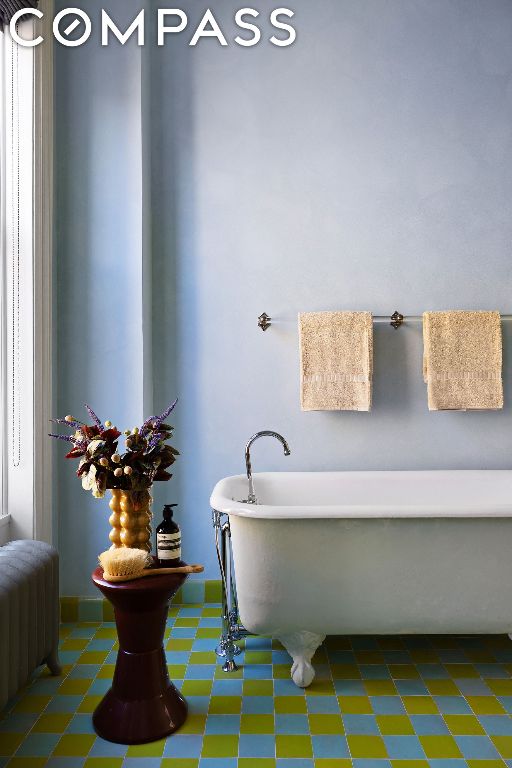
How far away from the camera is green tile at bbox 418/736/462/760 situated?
1.62m

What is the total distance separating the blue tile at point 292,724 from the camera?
1740mm

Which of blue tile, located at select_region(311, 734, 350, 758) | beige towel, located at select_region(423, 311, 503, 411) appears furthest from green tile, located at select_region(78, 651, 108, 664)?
beige towel, located at select_region(423, 311, 503, 411)

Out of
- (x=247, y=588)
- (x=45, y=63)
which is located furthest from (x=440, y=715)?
(x=45, y=63)

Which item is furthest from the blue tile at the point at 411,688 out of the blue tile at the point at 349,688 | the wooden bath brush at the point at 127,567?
the wooden bath brush at the point at 127,567

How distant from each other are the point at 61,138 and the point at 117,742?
2.29 meters

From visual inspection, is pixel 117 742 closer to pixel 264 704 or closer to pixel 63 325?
pixel 264 704

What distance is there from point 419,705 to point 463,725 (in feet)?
0.49

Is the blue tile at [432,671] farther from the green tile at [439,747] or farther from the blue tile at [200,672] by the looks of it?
the blue tile at [200,672]

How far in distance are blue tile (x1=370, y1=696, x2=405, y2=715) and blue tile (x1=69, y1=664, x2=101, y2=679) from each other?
0.95 meters

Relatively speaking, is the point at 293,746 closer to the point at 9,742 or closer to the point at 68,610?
the point at 9,742

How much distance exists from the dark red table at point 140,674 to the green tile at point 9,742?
210 millimetres

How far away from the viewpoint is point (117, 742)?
1688 millimetres

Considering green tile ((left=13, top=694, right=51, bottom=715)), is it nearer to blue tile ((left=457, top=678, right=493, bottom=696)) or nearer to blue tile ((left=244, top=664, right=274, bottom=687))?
blue tile ((left=244, top=664, right=274, bottom=687))

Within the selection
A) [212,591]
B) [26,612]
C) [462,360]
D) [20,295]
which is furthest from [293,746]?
[20,295]
